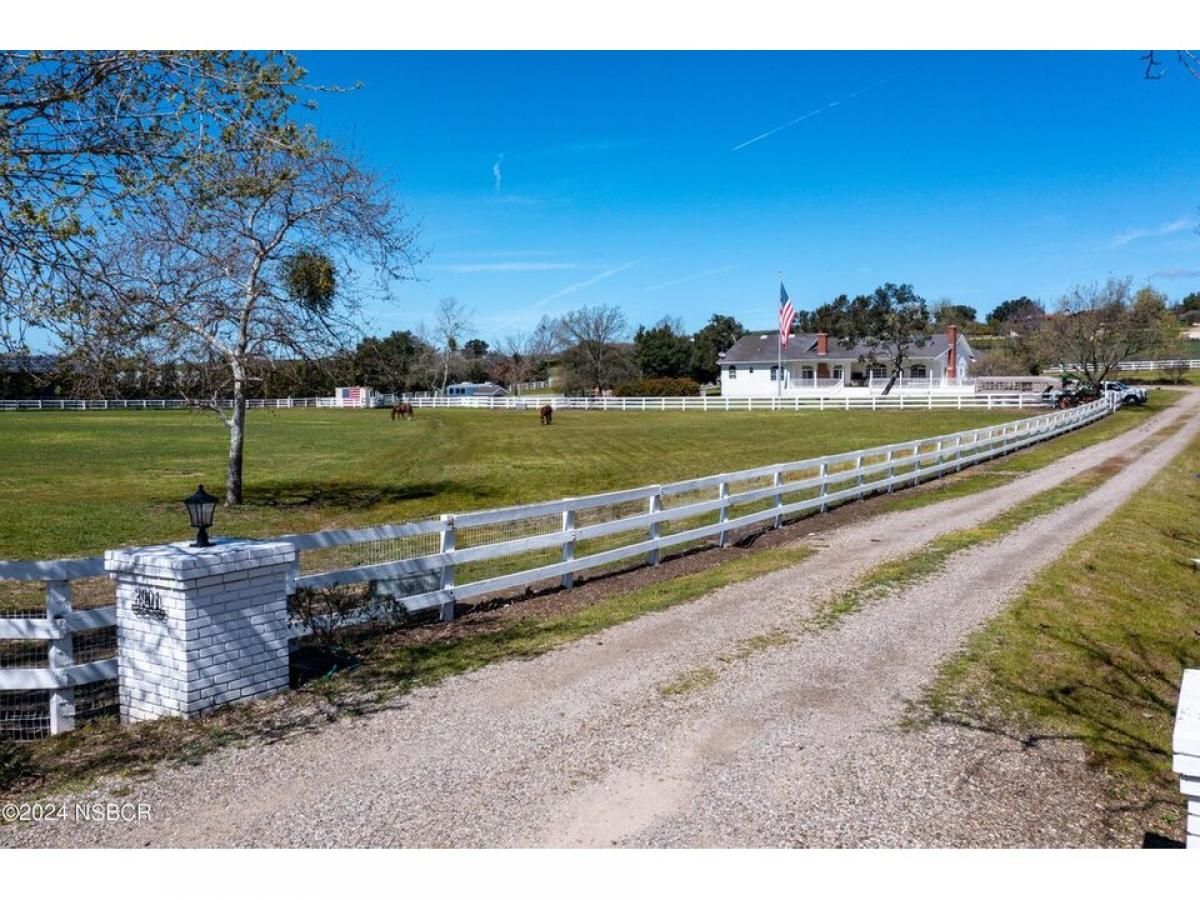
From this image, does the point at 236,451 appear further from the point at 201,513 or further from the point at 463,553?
the point at 201,513

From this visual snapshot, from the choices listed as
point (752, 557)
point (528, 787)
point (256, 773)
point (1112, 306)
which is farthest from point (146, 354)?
point (1112, 306)

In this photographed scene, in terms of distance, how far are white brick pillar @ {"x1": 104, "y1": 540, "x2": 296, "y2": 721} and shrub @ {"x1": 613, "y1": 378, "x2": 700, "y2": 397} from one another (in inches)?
2783

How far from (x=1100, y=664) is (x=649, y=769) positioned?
5.50 m

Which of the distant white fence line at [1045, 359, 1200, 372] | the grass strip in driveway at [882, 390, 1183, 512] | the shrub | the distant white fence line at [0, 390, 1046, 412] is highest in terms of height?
the distant white fence line at [1045, 359, 1200, 372]

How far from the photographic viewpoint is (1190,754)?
400cm

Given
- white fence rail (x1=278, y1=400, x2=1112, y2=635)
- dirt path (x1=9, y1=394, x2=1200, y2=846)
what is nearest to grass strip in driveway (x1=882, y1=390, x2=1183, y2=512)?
white fence rail (x1=278, y1=400, x2=1112, y2=635)

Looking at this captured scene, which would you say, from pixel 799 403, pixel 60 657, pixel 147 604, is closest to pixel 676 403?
pixel 799 403

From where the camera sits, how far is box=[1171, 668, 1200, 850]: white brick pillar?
13.1 ft

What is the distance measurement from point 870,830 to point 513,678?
354 cm

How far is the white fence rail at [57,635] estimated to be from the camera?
6.70 m

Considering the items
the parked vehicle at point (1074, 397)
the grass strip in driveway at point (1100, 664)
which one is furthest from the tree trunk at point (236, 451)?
the parked vehicle at point (1074, 397)

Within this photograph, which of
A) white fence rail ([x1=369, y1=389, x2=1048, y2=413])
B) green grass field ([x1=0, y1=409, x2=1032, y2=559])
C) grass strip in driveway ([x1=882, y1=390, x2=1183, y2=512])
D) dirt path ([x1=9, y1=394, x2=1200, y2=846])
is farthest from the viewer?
white fence rail ([x1=369, y1=389, x2=1048, y2=413])

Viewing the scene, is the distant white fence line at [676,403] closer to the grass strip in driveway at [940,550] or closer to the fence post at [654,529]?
the fence post at [654,529]

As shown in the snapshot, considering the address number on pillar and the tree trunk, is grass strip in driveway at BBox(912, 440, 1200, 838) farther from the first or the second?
the tree trunk
